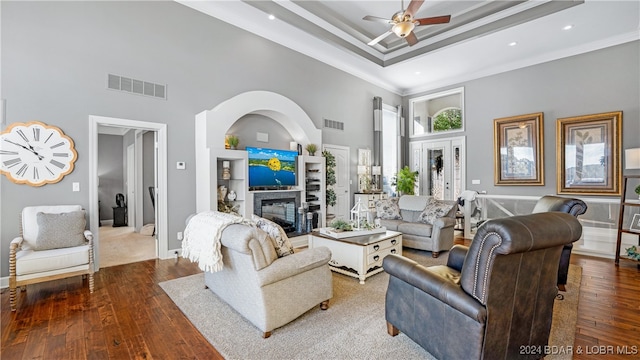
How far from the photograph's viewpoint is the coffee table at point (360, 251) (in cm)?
342

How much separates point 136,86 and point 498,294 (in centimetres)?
489

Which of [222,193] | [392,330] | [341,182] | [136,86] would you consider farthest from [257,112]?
[392,330]

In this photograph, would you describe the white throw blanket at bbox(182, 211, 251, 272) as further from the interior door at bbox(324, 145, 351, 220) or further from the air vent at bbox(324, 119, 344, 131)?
the air vent at bbox(324, 119, 344, 131)

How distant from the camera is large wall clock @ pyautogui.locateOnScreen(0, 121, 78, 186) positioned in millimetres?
3305

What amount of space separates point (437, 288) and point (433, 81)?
741 centimetres

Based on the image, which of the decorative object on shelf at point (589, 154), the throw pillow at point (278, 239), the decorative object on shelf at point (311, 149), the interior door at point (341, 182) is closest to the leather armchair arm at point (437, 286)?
the throw pillow at point (278, 239)

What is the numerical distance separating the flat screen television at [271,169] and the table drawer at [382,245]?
250cm

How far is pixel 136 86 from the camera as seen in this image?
4141 mm

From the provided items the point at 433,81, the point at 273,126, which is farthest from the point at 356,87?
the point at 273,126

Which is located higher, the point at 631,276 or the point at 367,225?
the point at 367,225

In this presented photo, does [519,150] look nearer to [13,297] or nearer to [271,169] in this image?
[271,169]

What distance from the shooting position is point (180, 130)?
4551 millimetres

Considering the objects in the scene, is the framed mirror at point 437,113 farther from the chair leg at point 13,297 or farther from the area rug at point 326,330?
the chair leg at point 13,297

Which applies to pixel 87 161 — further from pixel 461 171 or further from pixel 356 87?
pixel 461 171
